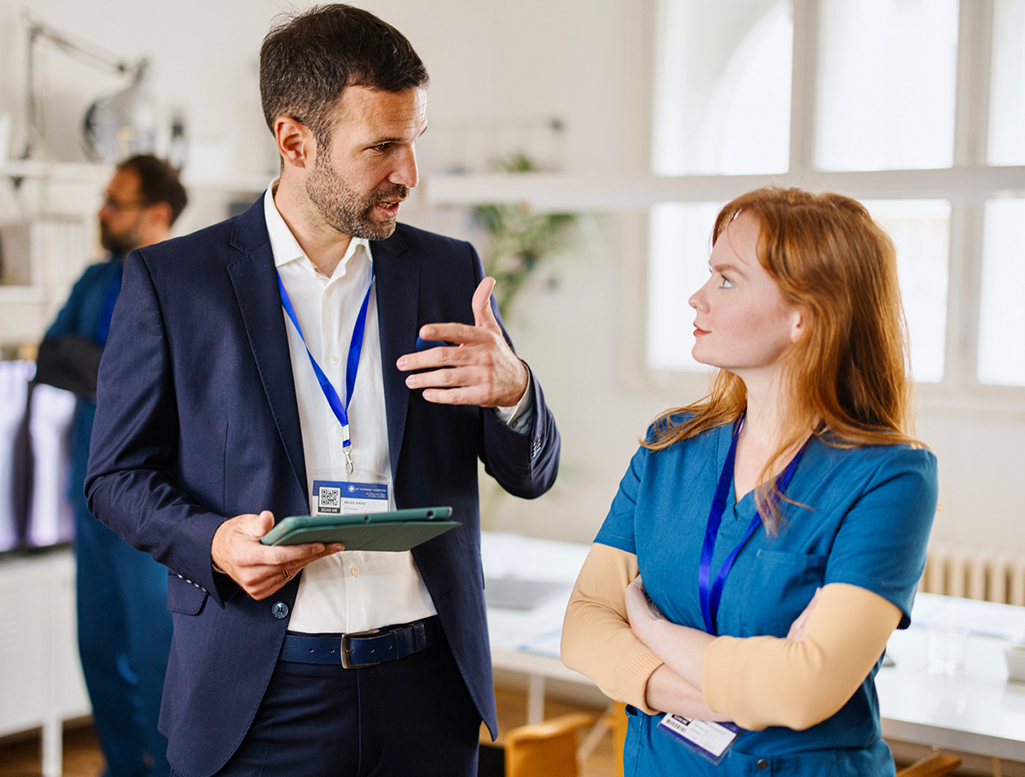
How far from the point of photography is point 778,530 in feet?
4.34

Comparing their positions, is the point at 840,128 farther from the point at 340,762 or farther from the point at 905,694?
the point at 340,762

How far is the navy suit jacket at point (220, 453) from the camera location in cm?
145

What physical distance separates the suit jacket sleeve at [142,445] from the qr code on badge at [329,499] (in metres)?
0.15

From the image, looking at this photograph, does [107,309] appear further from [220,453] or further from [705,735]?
[705,735]

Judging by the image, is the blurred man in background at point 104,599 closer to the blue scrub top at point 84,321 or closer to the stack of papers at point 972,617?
the blue scrub top at point 84,321

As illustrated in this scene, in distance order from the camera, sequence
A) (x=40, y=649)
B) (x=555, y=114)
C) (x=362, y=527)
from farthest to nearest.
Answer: (x=555, y=114) < (x=40, y=649) < (x=362, y=527)

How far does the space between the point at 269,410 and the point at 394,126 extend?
0.48 m

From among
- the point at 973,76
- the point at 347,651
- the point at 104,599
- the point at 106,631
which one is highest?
the point at 973,76

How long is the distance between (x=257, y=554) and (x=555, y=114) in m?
3.61

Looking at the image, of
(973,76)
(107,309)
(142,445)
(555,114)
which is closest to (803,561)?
(142,445)

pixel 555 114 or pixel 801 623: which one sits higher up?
pixel 555 114

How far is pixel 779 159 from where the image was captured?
426 cm

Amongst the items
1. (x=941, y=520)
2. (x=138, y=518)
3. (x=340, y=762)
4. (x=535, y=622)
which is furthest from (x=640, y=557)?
(x=941, y=520)

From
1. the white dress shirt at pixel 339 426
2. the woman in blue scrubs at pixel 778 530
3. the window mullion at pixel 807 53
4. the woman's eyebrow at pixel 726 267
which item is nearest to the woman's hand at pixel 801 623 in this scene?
the woman in blue scrubs at pixel 778 530
